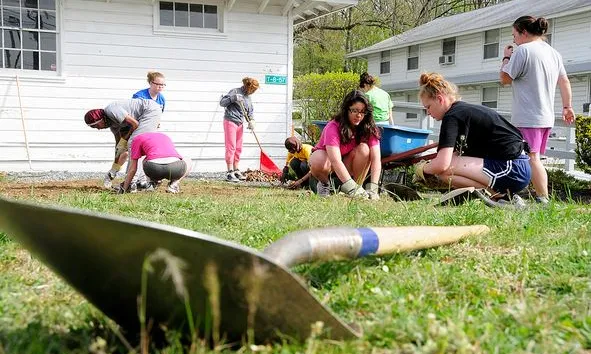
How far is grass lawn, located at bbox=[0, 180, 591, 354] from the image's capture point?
1.64m

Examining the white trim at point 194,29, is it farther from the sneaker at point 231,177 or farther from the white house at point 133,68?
the sneaker at point 231,177

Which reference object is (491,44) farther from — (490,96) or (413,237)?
(413,237)

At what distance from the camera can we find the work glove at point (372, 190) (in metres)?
5.93

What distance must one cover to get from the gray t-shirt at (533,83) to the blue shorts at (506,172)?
0.63m

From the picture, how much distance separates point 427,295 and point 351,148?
4412 millimetres

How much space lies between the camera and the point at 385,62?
31641 mm

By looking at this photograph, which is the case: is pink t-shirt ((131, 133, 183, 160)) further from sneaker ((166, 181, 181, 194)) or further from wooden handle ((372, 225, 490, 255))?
wooden handle ((372, 225, 490, 255))

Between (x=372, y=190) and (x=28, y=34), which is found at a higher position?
(x=28, y=34)

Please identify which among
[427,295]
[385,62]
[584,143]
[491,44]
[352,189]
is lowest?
[352,189]

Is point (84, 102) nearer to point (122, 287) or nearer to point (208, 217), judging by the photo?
point (208, 217)

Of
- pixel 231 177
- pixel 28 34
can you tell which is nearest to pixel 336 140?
pixel 231 177

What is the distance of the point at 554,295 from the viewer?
7.18 feet

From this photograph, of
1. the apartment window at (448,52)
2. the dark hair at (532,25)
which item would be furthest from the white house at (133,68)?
the apartment window at (448,52)

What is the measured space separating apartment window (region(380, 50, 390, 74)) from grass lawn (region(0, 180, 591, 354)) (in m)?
28.3
